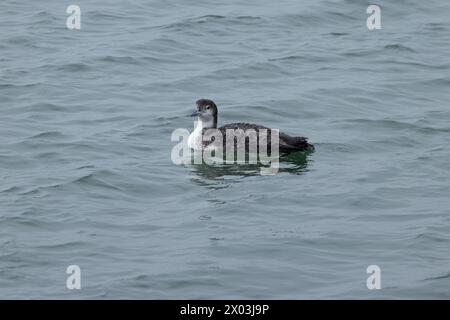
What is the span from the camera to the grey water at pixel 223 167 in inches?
504

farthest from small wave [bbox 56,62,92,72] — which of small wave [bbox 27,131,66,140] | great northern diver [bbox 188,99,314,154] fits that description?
great northern diver [bbox 188,99,314,154]

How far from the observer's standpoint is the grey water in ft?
42.0

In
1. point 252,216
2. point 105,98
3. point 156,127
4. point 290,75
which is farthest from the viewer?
point 290,75

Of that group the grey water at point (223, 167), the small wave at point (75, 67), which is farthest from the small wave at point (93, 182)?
the small wave at point (75, 67)

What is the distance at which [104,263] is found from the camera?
42.2 ft

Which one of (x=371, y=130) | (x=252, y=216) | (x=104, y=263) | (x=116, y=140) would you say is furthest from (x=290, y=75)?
(x=104, y=263)

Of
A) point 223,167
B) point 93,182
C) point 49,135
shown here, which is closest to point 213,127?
Answer: point 223,167

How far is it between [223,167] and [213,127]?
4.23 feet

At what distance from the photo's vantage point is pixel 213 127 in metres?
17.7

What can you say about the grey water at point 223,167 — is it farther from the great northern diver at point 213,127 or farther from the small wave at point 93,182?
the great northern diver at point 213,127

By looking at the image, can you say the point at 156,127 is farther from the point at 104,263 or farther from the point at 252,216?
the point at 104,263

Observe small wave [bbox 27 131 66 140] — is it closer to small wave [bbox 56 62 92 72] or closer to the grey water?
the grey water

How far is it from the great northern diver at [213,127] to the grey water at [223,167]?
10.4 inches
